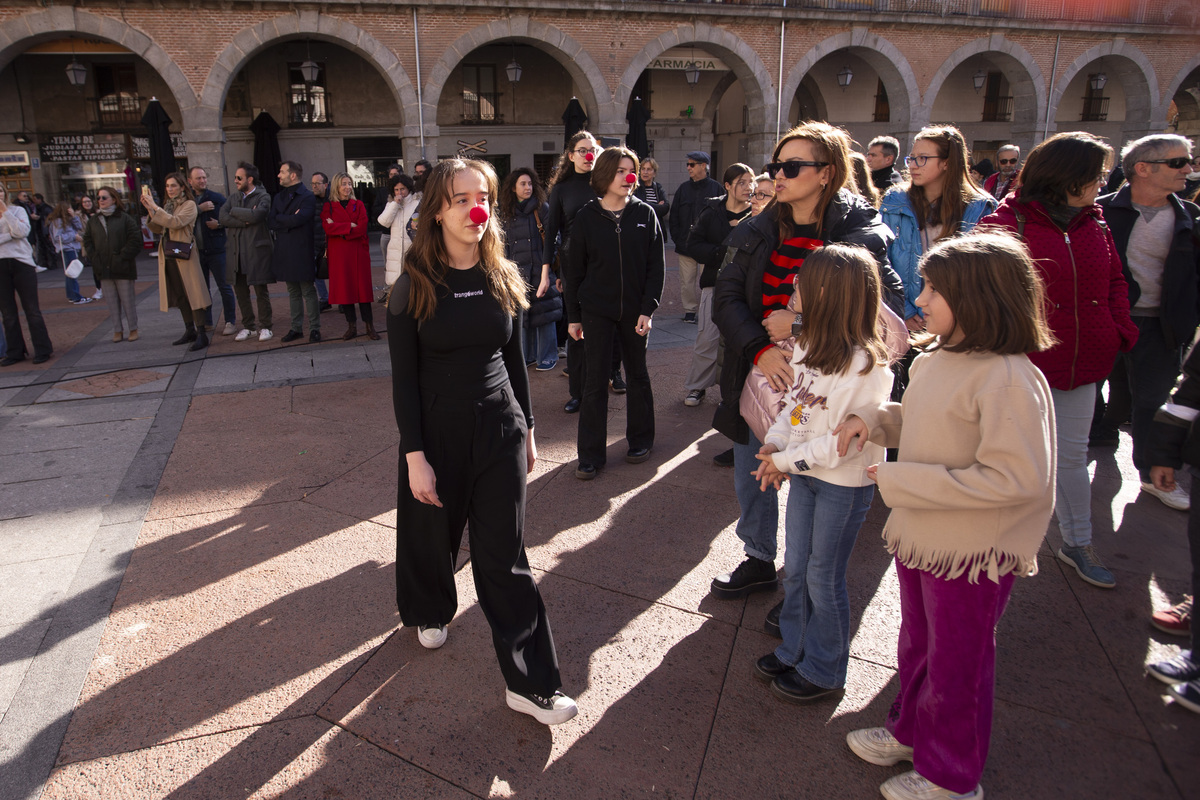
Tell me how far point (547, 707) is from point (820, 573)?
1.06m

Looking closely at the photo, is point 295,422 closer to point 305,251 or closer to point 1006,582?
point 305,251

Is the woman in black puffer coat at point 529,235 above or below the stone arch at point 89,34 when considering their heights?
below

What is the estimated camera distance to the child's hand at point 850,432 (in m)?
2.25

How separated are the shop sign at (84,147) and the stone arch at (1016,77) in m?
23.7

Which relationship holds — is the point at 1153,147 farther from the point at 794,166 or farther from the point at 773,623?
the point at 773,623

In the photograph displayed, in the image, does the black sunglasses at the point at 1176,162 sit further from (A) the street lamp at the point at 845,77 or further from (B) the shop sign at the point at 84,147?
(B) the shop sign at the point at 84,147

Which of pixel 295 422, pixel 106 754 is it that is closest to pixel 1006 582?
pixel 106 754

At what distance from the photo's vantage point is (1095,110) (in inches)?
1065

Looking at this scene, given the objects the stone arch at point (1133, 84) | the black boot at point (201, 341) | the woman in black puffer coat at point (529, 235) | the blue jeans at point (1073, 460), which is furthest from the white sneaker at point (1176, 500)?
the stone arch at point (1133, 84)

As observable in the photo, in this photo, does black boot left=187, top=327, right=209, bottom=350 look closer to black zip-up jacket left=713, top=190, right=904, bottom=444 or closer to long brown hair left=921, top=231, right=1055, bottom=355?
black zip-up jacket left=713, top=190, right=904, bottom=444

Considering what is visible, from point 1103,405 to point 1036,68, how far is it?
22.0m

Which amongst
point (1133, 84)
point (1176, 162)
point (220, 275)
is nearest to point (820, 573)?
point (1176, 162)

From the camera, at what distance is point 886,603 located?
11.1ft

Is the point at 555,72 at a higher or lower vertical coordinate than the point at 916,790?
higher
